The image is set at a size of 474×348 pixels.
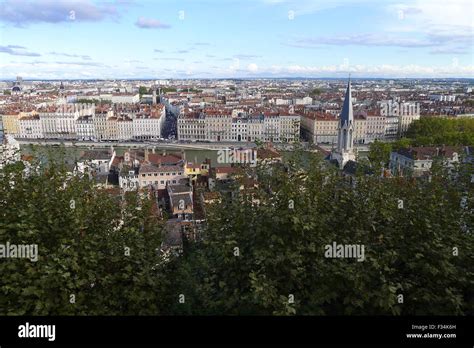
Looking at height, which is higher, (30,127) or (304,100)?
(304,100)

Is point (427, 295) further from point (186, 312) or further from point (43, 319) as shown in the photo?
point (43, 319)

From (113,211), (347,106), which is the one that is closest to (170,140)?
(347,106)

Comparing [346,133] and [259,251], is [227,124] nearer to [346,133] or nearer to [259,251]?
[346,133]

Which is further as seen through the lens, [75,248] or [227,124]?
[227,124]

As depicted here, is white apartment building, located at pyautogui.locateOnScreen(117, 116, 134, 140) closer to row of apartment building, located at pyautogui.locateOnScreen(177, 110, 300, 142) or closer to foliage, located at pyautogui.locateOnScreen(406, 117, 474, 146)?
row of apartment building, located at pyautogui.locateOnScreen(177, 110, 300, 142)

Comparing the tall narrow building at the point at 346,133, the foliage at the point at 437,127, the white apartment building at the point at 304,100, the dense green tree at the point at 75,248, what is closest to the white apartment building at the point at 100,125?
the tall narrow building at the point at 346,133

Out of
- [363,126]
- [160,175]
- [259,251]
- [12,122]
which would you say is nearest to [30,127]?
[12,122]
